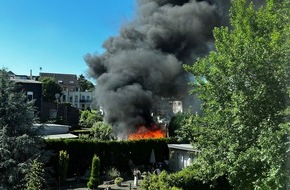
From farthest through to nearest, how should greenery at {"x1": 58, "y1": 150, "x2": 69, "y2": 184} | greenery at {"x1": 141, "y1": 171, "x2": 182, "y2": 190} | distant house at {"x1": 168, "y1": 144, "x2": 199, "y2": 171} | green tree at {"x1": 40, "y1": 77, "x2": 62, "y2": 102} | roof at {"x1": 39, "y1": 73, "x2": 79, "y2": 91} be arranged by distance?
roof at {"x1": 39, "y1": 73, "x2": 79, "y2": 91} → green tree at {"x1": 40, "y1": 77, "x2": 62, "y2": 102} → distant house at {"x1": 168, "y1": 144, "x2": 199, "y2": 171} → greenery at {"x1": 58, "y1": 150, "x2": 69, "y2": 184} → greenery at {"x1": 141, "y1": 171, "x2": 182, "y2": 190}

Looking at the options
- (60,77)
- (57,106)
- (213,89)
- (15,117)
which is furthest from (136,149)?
(60,77)

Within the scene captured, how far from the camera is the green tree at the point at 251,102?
6949 mm

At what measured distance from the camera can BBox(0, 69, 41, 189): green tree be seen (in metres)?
14.3

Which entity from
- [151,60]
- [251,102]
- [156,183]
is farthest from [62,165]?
[151,60]

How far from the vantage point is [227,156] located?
8094 millimetres

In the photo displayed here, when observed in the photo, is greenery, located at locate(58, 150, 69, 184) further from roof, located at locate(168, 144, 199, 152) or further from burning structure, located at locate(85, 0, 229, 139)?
burning structure, located at locate(85, 0, 229, 139)

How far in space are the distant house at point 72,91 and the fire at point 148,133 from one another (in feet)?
163

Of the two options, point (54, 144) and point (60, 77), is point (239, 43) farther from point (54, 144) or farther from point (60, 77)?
point (60, 77)

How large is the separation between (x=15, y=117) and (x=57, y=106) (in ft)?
111

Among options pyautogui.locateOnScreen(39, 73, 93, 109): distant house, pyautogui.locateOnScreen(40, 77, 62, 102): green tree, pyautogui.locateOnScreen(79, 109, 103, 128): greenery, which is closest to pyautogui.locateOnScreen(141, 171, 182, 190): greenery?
pyautogui.locateOnScreen(79, 109, 103, 128): greenery

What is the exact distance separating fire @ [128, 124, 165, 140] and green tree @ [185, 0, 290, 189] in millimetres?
20289

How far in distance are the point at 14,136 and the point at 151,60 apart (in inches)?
787

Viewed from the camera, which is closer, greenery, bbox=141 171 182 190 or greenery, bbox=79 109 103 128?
greenery, bbox=141 171 182 190

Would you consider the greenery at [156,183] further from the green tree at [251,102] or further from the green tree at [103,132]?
the green tree at [103,132]
